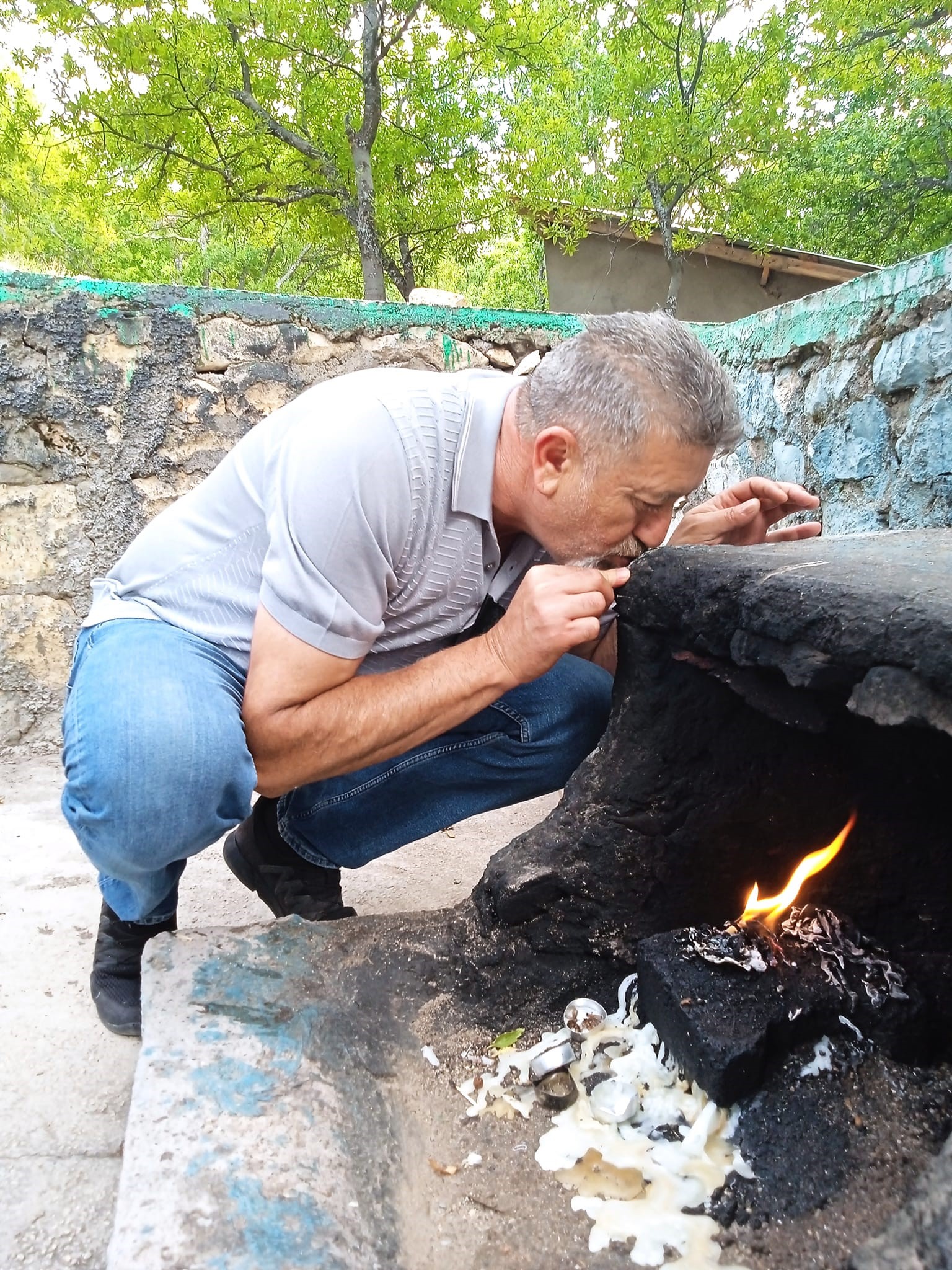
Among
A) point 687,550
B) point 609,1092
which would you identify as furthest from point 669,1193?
point 687,550

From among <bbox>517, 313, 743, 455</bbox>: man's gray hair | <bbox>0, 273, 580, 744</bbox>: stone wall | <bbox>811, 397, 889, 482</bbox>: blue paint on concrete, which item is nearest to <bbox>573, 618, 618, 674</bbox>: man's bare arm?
<bbox>517, 313, 743, 455</bbox>: man's gray hair

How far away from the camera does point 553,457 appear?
4.79ft

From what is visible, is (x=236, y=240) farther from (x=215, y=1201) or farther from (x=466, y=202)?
(x=215, y=1201)

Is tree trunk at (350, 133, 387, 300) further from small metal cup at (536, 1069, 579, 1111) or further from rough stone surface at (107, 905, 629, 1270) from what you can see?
small metal cup at (536, 1069, 579, 1111)

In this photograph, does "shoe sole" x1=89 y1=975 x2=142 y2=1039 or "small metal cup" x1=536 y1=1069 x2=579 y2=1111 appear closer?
"small metal cup" x1=536 y1=1069 x2=579 y2=1111

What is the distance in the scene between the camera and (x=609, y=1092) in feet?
3.82

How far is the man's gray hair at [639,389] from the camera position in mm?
1366

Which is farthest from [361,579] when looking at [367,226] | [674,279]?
[367,226]

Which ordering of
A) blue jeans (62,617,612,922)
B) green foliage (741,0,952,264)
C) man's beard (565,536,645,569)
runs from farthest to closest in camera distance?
green foliage (741,0,952,264), man's beard (565,536,645,569), blue jeans (62,617,612,922)

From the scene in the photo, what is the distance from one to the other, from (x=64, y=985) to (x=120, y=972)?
273 millimetres

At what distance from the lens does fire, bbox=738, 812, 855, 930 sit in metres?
1.29

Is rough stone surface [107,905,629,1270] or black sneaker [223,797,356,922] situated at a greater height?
rough stone surface [107,905,629,1270]

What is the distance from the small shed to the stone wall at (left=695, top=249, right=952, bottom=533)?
21.6 feet

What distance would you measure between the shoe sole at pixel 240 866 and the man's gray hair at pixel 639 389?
1102mm
